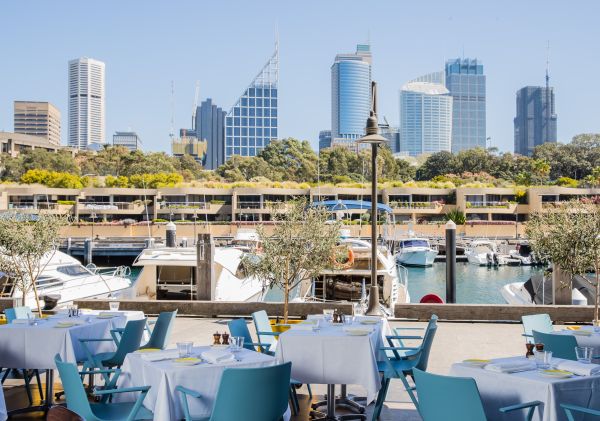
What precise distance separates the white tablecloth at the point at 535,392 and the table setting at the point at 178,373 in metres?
1.70

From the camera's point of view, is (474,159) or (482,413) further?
(474,159)

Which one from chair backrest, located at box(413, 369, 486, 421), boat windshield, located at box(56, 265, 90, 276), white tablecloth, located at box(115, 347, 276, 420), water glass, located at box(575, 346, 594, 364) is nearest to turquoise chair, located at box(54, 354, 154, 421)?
white tablecloth, located at box(115, 347, 276, 420)

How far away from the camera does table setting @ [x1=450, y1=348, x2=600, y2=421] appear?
4879 mm

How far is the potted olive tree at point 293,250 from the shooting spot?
12227 millimetres

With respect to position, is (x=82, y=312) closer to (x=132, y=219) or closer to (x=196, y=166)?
(x=132, y=219)

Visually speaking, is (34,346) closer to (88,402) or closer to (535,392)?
(88,402)

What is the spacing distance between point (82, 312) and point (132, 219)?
68.2m

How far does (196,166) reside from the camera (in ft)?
383

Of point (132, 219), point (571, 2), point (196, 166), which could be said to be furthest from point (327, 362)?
point (196, 166)

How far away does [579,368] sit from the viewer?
17.3 feet

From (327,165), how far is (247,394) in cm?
10007

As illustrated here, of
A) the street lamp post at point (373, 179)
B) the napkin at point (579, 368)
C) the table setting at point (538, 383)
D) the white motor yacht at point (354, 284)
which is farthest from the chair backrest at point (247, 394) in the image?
the white motor yacht at point (354, 284)

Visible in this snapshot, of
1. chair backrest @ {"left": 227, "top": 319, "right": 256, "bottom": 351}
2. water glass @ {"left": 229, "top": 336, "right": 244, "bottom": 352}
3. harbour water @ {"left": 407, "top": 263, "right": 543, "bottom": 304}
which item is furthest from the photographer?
harbour water @ {"left": 407, "top": 263, "right": 543, "bottom": 304}

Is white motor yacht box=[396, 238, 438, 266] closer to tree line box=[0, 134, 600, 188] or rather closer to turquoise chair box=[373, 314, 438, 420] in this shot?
turquoise chair box=[373, 314, 438, 420]
